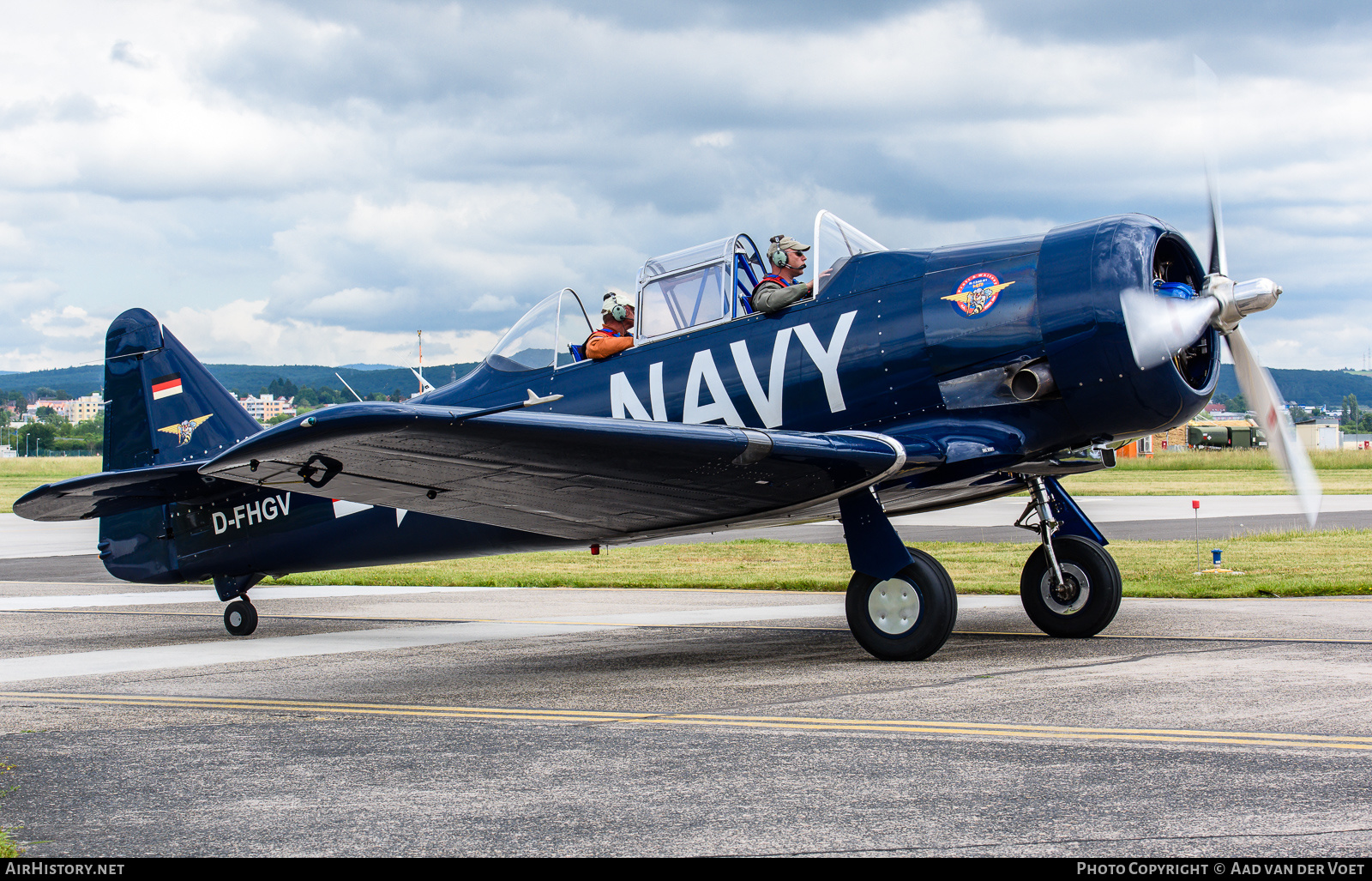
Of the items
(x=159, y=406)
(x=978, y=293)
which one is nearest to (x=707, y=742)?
(x=978, y=293)

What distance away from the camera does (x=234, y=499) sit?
35.5 feet

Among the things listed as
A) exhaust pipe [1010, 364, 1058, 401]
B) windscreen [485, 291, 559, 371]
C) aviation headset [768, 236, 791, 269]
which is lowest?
exhaust pipe [1010, 364, 1058, 401]

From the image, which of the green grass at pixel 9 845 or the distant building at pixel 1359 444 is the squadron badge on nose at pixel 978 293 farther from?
the distant building at pixel 1359 444

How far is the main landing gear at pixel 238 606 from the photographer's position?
35.8 feet

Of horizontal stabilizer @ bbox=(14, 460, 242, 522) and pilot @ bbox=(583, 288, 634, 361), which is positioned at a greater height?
pilot @ bbox=(583, 288, 634, 361)

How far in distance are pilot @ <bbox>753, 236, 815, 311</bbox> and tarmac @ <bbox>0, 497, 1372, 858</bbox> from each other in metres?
2.62

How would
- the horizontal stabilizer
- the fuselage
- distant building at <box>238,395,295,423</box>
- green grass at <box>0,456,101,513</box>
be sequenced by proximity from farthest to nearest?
green grass at <box>0,456,101,513</box>, distant building at <box>238,395,295,423</box>, the horizontal stabilizer, the fuselage

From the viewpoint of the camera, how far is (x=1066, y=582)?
9039 mm

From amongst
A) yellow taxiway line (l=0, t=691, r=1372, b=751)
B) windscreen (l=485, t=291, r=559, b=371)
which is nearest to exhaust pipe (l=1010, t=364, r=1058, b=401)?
yellow taxiway line (l=0, t=691, r=1372, b=751)

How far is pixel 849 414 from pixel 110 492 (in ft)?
18.2

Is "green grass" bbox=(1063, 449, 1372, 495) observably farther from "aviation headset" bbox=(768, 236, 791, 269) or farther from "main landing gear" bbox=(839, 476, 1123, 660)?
"aviation headset" bbox=(768, 236, 791, 269)

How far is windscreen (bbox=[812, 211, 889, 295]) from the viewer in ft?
27.1

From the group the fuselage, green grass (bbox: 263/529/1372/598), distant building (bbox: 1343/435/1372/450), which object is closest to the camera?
the fuselage

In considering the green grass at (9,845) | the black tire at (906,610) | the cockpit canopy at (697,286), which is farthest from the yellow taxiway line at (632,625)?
the green grass at (9,845)
